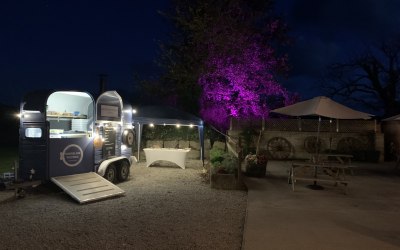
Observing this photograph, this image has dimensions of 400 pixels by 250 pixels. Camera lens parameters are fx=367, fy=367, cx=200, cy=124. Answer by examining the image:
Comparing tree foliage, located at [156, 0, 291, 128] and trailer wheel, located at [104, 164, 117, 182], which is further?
tree foliage, located at [156, 0, 291, 128]

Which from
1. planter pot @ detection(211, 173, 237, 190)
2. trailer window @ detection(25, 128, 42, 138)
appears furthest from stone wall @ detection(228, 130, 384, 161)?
trailer window @ detection(25, 128, 42, 138)

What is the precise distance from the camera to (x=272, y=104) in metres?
19.7

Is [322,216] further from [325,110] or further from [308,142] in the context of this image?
[308,142]

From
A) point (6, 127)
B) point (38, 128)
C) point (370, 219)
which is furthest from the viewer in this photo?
point (6, 127)

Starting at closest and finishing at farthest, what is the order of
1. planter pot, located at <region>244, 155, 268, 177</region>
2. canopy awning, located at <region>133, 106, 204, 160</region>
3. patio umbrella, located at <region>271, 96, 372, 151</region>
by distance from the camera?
patio umbrella, located at <region>271, 96, 372, 151</region>
planter pot, located at <region>244, 155, 268, 177</region>
canopy awning, located at <region>133, 106, 204, 160</region>

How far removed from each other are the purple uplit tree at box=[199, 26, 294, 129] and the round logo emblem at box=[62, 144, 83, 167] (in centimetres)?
968

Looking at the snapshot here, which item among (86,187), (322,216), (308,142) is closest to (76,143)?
(86,187)

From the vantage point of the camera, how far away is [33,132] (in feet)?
28.0

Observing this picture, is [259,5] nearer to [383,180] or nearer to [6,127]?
[383,180]

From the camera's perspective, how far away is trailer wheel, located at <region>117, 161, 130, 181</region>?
1037 cm

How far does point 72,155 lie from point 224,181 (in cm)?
375

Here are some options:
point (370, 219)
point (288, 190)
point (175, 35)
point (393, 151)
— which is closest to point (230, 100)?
point (175, 35)

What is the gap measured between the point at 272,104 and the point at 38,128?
13.6 metres

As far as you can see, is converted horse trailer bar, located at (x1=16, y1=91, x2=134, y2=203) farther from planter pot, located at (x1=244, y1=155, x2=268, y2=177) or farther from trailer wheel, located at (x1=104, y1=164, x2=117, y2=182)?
planter pot, located at (x1=244, y1=155, x2=268, y2=177)
